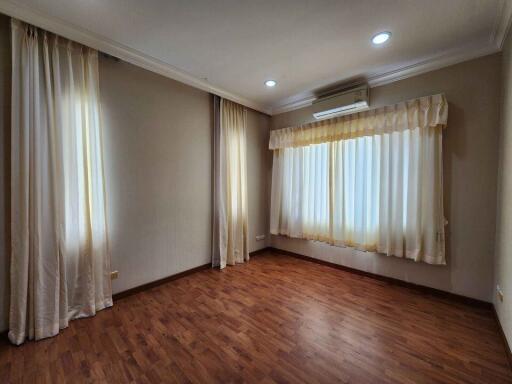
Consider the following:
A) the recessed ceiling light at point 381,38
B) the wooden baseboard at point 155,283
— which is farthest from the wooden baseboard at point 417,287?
the recessed ceiling light at point 381,38

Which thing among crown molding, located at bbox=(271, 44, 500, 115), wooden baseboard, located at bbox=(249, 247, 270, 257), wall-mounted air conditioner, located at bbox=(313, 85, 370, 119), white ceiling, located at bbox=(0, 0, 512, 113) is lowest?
wooden baseboard, located at bbox=(249, 247, 270, 257)

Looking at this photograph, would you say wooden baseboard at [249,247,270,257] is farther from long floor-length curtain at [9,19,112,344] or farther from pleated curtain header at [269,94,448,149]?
long floor-length curtain at [9,19,112,344]

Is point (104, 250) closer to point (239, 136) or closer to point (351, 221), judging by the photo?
point (239, 136)

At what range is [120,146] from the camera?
235 cm

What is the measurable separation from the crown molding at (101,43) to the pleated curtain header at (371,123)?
1.41 metres

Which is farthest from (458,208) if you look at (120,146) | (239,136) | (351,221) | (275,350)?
(120,146)

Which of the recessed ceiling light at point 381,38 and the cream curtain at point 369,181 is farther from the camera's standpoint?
the cream curtain at point 369,181

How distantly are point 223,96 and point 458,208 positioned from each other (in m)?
3.30

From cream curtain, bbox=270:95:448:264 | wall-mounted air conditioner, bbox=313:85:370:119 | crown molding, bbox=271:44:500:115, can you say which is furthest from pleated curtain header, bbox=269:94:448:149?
crown molding, bbox=271:44:500:115

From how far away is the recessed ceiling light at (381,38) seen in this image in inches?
77.5

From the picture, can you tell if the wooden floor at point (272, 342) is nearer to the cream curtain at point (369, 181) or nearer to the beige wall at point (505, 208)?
the beige wall at point (505, 208)

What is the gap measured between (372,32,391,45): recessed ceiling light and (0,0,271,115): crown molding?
1994 millimetres

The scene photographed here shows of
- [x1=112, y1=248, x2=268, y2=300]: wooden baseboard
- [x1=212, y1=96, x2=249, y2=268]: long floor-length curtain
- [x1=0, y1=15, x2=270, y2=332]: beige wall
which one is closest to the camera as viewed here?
[x1=0, y1=15, x2=270, y2=332]: beige wall

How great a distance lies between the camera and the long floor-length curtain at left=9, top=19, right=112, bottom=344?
5.58ft
